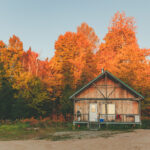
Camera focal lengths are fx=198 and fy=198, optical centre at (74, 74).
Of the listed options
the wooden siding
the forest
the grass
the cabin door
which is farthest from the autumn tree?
the grass

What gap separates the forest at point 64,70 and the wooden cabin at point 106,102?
16.7ft

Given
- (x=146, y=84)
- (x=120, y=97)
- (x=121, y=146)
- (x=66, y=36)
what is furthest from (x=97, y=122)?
(x=66, y=36)

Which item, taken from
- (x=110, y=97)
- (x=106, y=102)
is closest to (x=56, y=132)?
(x=106, y=102)

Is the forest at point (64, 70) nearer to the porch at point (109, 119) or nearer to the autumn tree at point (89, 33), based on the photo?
the autumn tree at point (89, 33)

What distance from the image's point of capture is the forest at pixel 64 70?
28781 mm

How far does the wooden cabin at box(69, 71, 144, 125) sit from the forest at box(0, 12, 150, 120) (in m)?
5.10

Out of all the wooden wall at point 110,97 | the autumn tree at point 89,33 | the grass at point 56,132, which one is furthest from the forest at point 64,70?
the grass at point 56,132

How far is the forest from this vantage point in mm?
28781

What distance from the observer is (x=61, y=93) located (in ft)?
111

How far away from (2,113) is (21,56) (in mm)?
9997

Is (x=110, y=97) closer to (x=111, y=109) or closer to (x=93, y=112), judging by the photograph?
(x=111, y=109)

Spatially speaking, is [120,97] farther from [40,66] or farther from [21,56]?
[21,56]

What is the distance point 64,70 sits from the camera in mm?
34250

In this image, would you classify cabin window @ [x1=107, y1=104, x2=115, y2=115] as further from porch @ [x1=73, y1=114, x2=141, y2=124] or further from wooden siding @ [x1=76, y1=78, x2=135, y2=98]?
wooden siding @ [x1=76, y1=78, x2=135, y2=98]
